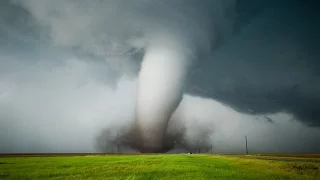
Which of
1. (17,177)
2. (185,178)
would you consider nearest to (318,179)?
(185,178)

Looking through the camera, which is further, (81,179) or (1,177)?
(1,177)

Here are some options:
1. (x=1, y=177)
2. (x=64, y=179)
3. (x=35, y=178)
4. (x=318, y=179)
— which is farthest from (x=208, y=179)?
(x=1, y=177)

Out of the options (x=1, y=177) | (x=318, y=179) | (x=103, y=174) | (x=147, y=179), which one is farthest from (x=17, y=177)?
(x=318, y=179)

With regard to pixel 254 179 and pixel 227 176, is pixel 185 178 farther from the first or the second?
pixel 254 179

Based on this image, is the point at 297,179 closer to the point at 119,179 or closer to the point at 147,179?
the point at 147,179

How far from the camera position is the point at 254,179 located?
85.5ft

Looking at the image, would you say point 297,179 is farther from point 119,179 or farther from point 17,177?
point 17,177

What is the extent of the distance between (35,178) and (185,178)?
14.5 m

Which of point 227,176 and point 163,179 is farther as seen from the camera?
point 227,176

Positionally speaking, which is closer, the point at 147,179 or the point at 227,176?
the point at 147,179

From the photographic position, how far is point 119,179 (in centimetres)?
2488

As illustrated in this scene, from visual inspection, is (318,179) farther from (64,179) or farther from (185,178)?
(64,179)

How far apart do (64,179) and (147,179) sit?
25.7ft

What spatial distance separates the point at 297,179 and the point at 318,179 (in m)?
2.10
